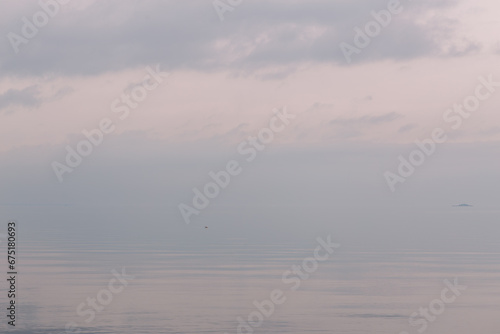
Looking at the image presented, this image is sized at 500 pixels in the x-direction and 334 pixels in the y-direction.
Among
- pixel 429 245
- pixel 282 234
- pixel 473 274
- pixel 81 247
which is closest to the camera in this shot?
pixel 473 274

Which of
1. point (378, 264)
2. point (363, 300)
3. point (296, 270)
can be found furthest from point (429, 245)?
point (363, 300)

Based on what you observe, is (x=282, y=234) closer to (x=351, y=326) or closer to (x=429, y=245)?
(x=429, y=245)

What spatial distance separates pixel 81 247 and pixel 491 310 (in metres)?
60.8

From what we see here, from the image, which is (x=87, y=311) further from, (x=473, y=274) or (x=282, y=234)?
(x=282, y=234)

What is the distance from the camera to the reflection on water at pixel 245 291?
47.4 m

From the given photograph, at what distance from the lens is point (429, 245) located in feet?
353

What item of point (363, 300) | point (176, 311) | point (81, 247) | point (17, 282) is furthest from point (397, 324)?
point (81, 247)

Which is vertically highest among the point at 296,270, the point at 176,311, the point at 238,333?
the point at 296,270

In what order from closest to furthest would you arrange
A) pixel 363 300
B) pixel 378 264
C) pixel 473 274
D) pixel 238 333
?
pixel 238 333, pixel 363 300, pixel 473 274, pixel 378 264

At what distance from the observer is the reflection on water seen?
47.4 m

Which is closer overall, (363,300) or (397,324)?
(397,324)

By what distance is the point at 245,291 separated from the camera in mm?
59906

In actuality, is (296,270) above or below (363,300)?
above

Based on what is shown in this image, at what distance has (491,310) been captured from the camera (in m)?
52.6
